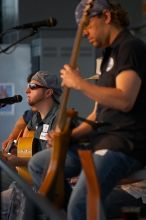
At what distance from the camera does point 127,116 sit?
2.73 meters

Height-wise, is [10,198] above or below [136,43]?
below

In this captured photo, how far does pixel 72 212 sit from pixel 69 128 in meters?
0.37

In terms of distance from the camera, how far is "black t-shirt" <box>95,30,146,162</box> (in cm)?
270

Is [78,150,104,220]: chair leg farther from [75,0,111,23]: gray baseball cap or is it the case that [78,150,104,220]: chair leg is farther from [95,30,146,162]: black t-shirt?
[75,0,111,23]: gray baseball cap

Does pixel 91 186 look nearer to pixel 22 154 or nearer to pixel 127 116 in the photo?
pixel 127 116

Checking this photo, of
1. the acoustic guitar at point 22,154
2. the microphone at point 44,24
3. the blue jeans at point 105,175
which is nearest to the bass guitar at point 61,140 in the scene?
the blue jeans at point 105,175

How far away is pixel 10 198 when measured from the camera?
4.01 metres

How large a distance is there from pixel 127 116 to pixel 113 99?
5.6 inches

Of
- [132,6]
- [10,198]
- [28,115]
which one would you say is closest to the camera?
[10,198]

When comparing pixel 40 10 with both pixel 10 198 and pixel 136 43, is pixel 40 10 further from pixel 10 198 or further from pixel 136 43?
pixel 136 43

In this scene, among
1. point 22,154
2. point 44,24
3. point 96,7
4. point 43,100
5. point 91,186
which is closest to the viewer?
point 91,186

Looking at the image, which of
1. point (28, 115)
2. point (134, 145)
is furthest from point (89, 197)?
point (28, 115)

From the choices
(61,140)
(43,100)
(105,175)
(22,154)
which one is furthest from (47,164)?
(43,100)

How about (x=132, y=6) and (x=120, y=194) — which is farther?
(x=132, y=6)
